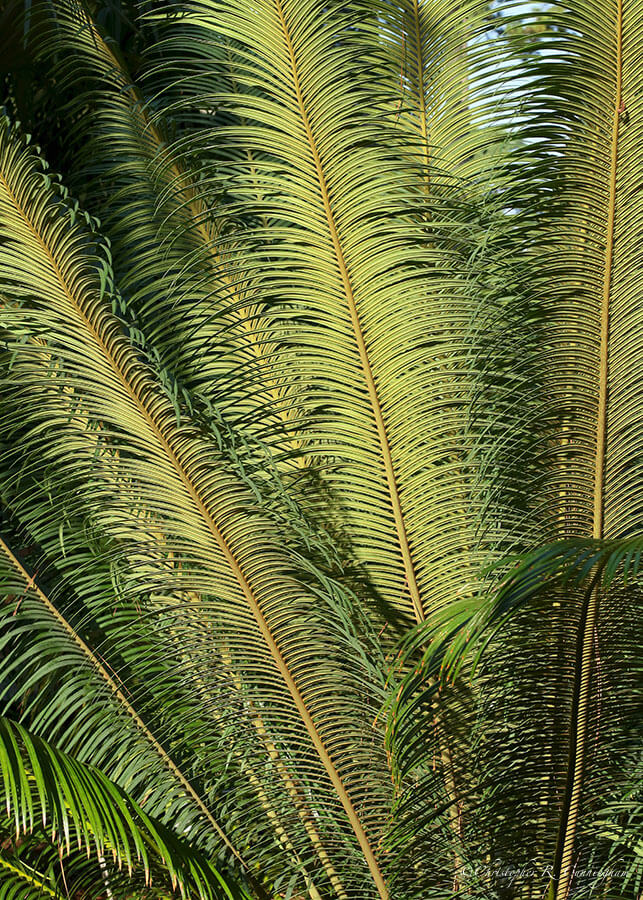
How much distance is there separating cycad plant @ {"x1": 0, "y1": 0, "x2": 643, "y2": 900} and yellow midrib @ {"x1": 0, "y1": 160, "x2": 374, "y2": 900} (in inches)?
0.4

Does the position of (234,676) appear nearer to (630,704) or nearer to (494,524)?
(494,524)

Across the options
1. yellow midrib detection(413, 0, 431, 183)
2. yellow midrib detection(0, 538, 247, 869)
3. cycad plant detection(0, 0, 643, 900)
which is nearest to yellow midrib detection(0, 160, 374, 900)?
cycad plant detection(0, 0, 643, 900)

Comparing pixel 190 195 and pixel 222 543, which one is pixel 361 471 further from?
pixel 190 195

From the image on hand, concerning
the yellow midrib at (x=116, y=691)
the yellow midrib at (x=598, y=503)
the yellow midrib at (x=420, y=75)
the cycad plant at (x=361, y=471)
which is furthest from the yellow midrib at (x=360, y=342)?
the yellow midrib at (x=116, y=691)

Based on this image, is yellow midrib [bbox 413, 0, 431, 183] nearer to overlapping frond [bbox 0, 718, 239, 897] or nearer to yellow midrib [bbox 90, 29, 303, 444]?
yellow midrib [bbox 90, 29, 303, 444]

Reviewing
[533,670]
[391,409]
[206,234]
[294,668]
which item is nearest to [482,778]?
[533,670]

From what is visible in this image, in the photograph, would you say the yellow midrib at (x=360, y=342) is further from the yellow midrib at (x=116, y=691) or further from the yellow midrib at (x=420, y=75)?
the yellow midrib at (x=116, y=691)

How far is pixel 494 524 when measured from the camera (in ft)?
10.4

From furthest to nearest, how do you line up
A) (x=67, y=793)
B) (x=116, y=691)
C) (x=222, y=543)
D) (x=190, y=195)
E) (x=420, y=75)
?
(x=190, y=195) < (x=420, y=75) < (x=116, y=691) < (x=222, y=543) < (x=67, y=793)

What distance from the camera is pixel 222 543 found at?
9.43 ft

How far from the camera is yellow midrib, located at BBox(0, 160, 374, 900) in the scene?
2.69m

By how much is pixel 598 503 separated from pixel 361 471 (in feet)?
2.70

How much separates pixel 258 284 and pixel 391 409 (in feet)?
2.06

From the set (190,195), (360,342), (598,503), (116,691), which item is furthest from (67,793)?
(190,195)
